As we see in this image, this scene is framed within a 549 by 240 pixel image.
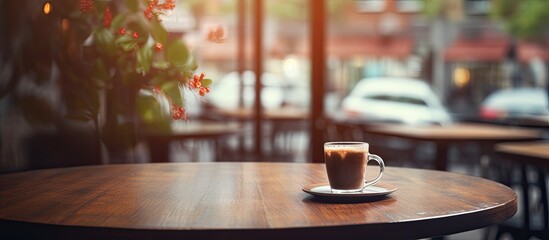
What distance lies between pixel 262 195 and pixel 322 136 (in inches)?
139

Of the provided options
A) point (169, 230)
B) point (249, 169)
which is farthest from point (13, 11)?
point (169, 230)

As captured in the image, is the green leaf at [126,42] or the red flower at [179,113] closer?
the red flower at [179,113]

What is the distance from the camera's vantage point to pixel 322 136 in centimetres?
551

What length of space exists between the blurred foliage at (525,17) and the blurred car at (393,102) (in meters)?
10.4

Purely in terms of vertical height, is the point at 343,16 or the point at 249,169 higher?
the point at 343,16

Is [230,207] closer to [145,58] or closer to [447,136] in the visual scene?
[145,58]

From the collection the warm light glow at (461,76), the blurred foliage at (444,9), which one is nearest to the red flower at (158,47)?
the blurred foliage at (444,9)

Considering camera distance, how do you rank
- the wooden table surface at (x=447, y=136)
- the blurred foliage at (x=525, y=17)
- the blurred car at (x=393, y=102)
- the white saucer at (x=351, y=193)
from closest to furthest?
the white saucer at (x=351, y=193), the wooden table surface at (x=447, y=136), the blurred car at (x=393, y=102), the blurred foliage at (x=525, y=17)

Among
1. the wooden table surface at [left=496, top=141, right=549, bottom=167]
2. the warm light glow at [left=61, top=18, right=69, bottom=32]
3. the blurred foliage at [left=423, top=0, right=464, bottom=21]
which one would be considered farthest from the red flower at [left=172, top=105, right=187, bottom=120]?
the blurred foliage at [left=423, top=0, right=464, bottom=21]

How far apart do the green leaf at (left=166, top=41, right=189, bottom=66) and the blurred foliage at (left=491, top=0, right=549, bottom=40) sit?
865 inches

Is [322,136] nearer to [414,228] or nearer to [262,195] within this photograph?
[262,195]

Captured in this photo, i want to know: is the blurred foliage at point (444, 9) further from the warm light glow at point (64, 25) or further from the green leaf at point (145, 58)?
the green leaf at point (145, 58)

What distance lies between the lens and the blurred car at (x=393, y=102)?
13.5 meters

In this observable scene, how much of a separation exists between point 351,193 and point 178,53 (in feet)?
2.22
